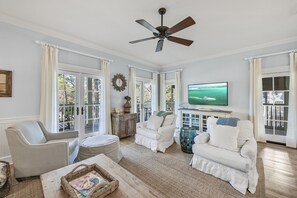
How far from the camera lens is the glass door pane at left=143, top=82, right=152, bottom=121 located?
586cm

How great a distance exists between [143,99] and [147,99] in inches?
11.3

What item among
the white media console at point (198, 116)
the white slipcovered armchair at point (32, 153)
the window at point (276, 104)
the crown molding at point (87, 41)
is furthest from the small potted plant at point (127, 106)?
the window at point (276, 104)

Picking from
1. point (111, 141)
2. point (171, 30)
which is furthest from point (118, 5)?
point (111, 141)

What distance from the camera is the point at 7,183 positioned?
1.78m

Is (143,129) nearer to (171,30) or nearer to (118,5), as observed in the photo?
(171,30)

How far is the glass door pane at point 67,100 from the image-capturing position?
138 inches

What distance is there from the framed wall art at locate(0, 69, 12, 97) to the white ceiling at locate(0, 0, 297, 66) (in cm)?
112

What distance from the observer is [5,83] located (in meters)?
2.68

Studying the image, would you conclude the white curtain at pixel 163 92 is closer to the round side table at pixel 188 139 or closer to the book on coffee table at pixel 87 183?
the round side table at pixel 188 139

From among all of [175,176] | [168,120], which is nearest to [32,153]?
[175,176]

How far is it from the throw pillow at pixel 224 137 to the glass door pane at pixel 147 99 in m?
3.63

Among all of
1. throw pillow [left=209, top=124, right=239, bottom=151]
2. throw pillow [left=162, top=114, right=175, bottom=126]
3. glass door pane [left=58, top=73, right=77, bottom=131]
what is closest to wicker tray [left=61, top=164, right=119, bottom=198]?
throw pillow [left=209, top=124, right=239, bottom=151]

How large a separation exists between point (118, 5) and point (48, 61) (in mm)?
2106

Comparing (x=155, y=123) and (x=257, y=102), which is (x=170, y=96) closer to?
(x=155, y=123)
